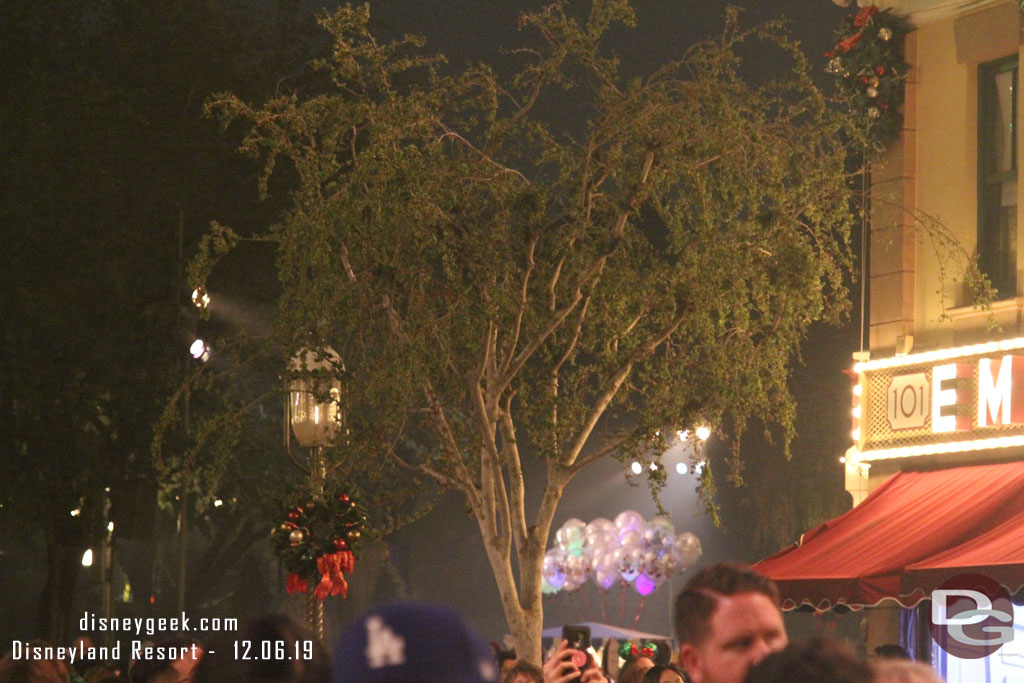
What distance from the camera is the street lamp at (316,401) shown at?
45.3 ft

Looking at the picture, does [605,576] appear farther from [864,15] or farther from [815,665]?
[815,665]

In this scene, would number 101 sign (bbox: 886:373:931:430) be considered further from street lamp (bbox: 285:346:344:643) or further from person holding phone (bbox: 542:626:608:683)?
person holding phone (bbox: 542:626:608:683)

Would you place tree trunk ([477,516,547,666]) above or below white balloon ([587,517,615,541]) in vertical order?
below

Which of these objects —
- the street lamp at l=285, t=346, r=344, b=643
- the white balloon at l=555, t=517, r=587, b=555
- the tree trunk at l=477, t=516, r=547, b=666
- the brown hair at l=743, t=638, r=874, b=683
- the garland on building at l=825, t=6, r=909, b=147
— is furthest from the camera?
the white balloon at l=555, t=517, r=587, b=555

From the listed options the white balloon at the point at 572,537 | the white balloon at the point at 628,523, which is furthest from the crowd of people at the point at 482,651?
the white balloon at the point at 572,537

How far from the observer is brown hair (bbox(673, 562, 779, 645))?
411cm

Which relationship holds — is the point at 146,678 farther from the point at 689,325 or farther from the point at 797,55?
the point at 797,55

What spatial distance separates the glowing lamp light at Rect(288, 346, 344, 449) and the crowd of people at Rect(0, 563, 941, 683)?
31.9ft

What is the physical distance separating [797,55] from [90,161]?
1406 centimetres

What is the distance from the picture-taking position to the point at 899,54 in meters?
15.7

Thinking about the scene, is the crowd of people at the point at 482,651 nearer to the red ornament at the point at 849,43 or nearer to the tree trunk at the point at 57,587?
the red ornament at the point at 849,43

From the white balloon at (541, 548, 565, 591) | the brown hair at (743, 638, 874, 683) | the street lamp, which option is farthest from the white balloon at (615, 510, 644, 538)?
the brown hair at (743, 638, 874, 683)

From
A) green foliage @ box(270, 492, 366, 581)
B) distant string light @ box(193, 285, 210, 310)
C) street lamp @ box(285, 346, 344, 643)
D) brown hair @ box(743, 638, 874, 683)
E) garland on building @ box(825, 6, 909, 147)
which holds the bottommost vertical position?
brown hair @ box(743, 638, 874, 683)

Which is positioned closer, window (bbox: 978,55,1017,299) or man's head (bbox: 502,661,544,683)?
man's head (bbox: 502,661,544,683)
